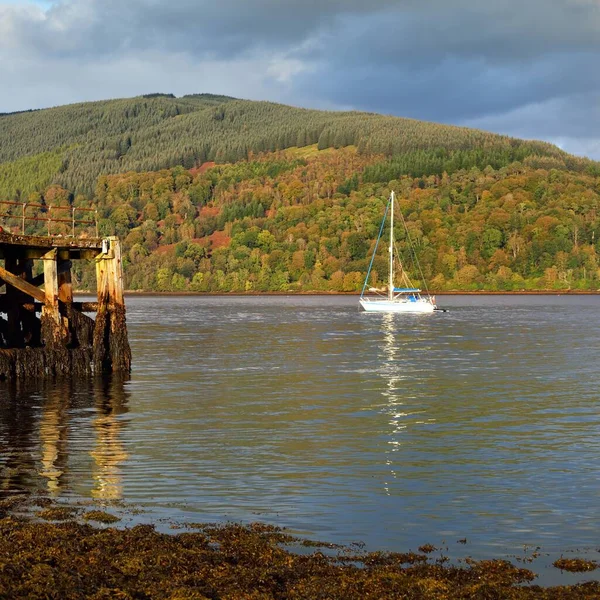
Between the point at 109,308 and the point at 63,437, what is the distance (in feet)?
51.9

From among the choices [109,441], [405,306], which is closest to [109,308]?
[109,441]

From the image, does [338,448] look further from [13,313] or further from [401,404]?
[13,313]

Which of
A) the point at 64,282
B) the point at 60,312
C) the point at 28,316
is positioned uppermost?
the point at 64,282

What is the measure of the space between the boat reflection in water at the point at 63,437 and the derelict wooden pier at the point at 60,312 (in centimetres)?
111

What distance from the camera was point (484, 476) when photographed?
22484mm

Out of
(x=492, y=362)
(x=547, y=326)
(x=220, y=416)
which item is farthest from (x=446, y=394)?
(x=547, y=326)

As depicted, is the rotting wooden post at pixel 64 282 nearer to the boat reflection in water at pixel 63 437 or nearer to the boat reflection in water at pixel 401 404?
the boat reflection in water at pixel 63 437

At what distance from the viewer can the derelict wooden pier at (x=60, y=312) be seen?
41438mm

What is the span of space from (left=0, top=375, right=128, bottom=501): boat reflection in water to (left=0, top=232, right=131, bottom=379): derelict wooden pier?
3.64ft

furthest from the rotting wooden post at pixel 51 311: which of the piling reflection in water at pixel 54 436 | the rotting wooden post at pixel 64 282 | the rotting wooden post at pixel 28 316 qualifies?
the rotting wooden post at pixel 28 316

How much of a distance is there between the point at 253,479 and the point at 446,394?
18.6 m

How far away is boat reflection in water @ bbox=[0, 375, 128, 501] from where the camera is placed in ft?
70.2

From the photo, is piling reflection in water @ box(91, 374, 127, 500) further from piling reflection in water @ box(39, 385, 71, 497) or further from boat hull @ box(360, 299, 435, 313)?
boat hull @ box(360, 299, 435, 313)

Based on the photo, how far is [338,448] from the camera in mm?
26406
